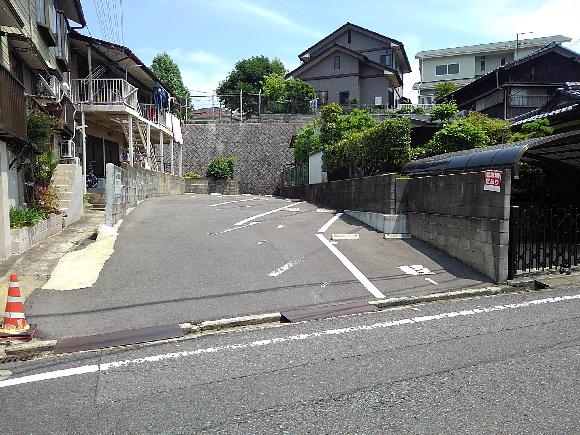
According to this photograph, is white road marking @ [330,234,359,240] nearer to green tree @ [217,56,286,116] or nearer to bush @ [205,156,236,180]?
bush @ [205,156,236,180]

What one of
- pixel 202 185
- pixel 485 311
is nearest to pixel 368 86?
pixel 202 185

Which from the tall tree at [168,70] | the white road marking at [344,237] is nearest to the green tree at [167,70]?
the tall tree at [168,70]

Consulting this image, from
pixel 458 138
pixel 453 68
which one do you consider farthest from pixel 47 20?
pixel 453 68

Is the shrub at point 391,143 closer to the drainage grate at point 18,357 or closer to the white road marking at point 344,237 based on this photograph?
the white road marking at point 344,237

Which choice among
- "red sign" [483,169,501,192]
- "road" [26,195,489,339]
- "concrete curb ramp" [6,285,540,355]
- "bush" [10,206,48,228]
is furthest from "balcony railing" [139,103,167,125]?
"concrete curb ramp" [6,285,540,355]

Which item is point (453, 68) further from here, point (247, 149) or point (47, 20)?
point (47, 20)

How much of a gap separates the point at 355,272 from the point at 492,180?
120 inches

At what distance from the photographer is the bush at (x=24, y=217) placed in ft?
31.5

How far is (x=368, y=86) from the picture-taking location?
42.4 meters

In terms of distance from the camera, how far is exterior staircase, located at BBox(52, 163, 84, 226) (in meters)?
12.7

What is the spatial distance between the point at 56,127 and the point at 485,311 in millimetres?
11486

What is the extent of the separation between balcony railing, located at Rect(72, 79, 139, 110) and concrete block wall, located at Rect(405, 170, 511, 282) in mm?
13784

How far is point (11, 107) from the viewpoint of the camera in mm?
9227

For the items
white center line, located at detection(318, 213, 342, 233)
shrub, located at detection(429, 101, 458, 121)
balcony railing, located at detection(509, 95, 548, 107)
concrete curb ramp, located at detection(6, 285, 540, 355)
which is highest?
balcony railing, located at detection(509, 95, 548, 107)
